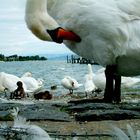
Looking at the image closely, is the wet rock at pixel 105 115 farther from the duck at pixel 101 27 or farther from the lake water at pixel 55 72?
the lake water at pixel 55 72

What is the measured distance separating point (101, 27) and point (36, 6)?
3.75ft

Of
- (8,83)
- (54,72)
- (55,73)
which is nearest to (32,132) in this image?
(8,83)

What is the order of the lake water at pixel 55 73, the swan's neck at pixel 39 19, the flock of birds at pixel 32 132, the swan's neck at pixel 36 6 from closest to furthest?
the flock of birds at pixel 32 132 < the swan's neck at pixel 39 19 < the swan's neck at pixel 36 6 < the lake water at pixel 55 73

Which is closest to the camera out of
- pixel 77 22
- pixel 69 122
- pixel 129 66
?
pixel 69 122

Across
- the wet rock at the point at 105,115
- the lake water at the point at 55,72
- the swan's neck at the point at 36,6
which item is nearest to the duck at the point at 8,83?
the lake water at the point at 55,72

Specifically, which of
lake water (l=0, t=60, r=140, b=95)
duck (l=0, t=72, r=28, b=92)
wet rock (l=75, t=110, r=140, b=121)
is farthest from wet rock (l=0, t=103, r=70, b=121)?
duck (l=0, t=72, r=28, b=92)

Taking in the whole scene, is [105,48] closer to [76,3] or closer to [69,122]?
[76,3]

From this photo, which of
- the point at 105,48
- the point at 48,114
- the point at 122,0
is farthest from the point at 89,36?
the point at 48,114

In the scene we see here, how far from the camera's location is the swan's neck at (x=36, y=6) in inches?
326

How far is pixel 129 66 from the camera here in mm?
9273

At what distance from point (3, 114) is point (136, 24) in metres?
3.09

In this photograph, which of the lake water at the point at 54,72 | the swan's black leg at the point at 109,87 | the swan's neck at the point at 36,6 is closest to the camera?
the swan's neck at the point at 36,6

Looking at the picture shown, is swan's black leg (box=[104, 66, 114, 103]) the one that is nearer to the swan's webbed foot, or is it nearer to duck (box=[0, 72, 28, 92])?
the swan's webbed foot

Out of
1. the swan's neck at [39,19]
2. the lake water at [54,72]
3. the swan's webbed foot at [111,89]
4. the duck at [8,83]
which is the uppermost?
the lake water at [54,72]
